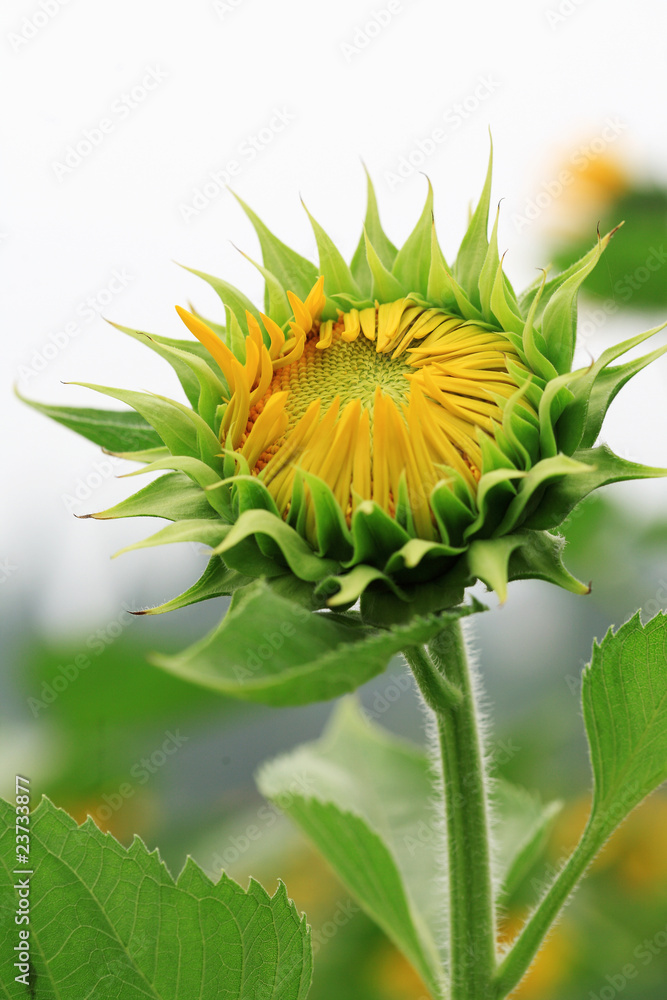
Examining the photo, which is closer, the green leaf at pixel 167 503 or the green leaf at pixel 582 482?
the green leaf at pixel 582 482

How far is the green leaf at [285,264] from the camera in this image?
1.50 metres

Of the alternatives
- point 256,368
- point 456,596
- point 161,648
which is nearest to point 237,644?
point 456,596

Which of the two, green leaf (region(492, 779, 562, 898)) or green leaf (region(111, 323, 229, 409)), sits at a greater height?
green leaf (region(111, 323, 229, 409))

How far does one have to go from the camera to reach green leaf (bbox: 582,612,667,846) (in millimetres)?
1276

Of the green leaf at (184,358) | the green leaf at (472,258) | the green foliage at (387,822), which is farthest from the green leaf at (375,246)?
the green foliage at (387,822)

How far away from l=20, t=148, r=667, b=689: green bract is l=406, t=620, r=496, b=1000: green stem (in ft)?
0.59

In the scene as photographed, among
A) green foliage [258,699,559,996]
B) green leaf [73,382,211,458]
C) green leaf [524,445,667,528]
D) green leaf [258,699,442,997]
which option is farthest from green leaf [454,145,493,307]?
green leaf [258,699,442,997]

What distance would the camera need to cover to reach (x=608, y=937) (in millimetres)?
2580

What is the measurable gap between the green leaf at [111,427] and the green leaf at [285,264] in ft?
1.06

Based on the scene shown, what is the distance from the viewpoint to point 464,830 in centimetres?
135

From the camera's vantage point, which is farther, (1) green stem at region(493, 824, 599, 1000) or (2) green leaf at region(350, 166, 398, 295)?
(2) green leaf at region(350, 166, 398, 295)

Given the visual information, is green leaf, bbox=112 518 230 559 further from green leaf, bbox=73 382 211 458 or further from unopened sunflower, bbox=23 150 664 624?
green leaf, bbox=73 382 211 458

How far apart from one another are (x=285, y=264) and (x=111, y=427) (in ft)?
1.26

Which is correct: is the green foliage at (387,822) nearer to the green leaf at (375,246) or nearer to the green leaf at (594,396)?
the green leaf at (594,396)
